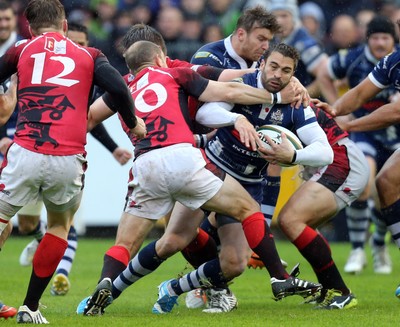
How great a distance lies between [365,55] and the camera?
1188 centimetres

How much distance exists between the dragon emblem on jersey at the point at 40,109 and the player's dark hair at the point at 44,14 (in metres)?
0.49

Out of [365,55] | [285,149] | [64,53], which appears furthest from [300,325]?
[365,55]

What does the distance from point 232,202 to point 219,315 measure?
0.90 m

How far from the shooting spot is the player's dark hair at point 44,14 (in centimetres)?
681

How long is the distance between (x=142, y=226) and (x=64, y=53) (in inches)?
53.5

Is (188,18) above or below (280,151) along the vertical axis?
above

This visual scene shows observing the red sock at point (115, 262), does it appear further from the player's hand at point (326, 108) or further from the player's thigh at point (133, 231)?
the player's hand at point (326, 108)

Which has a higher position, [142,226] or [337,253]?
[142,226]

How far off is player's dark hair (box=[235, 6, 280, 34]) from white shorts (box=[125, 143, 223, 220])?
2.19 metres

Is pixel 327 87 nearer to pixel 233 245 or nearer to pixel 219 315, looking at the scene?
pixel 233 245

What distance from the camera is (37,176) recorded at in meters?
6.52

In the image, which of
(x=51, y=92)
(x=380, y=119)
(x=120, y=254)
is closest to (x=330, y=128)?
(x=380, y=119)

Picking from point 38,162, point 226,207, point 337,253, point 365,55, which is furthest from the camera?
point 337,253

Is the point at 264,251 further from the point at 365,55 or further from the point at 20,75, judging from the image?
the point at 365,55
